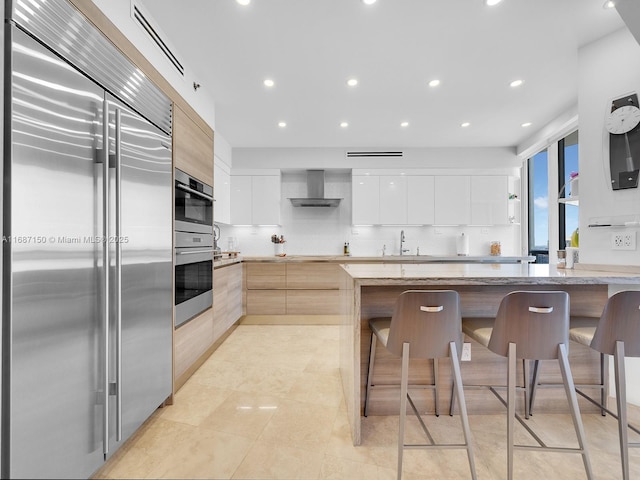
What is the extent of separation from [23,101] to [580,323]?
2.71 m

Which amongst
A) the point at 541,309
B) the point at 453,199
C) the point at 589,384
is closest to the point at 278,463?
the point at 541,309

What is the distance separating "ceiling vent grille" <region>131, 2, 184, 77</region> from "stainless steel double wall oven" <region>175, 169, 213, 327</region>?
833mm

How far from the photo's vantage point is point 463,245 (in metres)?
4.67

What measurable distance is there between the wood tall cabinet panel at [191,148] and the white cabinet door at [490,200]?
3824mm

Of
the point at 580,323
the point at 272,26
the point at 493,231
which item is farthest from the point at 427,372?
the point at 493,231

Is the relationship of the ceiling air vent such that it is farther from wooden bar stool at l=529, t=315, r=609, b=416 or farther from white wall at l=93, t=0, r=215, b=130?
wooden bar stool at l=529, t=315, r=609, b=416

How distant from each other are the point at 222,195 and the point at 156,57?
228 cm

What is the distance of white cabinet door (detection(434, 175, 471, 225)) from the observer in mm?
4547

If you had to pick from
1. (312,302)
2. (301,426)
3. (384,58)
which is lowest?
(301,426)

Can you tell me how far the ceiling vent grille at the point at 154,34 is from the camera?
1768 millimetres

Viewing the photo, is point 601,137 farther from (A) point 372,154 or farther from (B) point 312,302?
(B) point 312,302

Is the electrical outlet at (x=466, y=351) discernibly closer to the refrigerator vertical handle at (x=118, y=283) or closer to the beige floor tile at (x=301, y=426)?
the beige floor tile at (x=301, y=426)

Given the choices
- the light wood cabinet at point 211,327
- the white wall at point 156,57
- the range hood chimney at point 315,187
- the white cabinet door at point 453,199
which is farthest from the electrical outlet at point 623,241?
the white wall at point 156,57

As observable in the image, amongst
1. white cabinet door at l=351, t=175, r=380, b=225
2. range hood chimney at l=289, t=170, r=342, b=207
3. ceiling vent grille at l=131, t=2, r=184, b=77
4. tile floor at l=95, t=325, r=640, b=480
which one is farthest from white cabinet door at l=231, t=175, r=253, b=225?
tile floor at l=95, t=325, r=640, b=480
